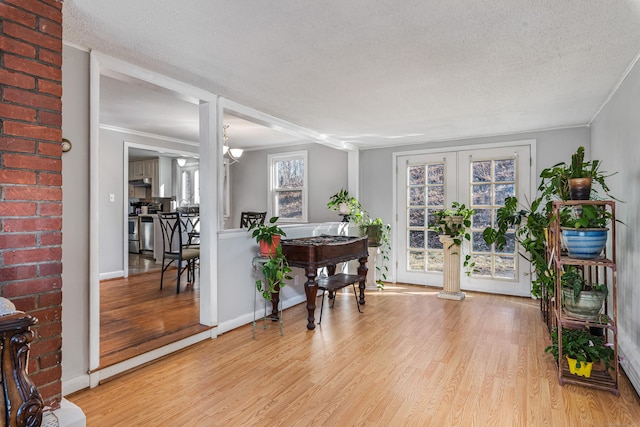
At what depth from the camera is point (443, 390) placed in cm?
231

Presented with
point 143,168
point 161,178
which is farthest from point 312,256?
point 143,168

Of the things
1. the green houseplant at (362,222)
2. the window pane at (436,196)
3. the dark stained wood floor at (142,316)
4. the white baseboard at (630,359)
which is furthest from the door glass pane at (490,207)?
the dark stained wood floor at (142,316)

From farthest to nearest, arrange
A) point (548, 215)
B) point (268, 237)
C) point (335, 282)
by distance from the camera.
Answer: point (335, 282)
point (268, 237)
point (548, 215)

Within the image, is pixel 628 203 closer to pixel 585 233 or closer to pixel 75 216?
pixel 585 233

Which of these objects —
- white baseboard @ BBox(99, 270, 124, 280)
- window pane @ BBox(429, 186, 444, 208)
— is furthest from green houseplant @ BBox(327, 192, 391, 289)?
white baseboard @ BBox(99, 270, 124, 280)

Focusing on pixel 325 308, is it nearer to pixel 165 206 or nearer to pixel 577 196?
pixel 577 196

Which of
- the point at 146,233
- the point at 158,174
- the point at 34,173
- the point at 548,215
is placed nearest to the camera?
the point at 34,173

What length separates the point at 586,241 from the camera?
230 centimetres

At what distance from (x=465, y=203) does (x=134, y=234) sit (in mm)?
6524

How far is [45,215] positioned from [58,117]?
0.50 meters

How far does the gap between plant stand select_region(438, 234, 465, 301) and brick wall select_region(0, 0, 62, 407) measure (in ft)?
13.5

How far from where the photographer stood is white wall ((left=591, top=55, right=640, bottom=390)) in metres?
2.43

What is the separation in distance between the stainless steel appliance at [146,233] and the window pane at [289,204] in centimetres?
282

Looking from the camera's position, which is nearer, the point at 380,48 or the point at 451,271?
the point at 380,48
